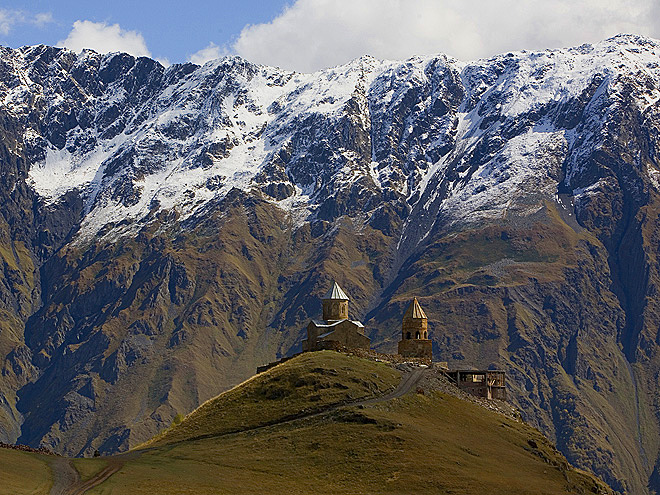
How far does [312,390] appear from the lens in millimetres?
150375

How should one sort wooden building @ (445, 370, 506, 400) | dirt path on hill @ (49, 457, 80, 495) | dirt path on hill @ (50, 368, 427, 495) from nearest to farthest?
dirt path on hill @ (49, 457, 80, 495) < dirt path on hill @ (50, 368, 427, 495) < wooden building @ (445, 370, 506, 400)

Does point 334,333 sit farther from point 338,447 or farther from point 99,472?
point 99,472

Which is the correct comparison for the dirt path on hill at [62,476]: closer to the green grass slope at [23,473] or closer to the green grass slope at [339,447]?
the green grass slope at [23,473]

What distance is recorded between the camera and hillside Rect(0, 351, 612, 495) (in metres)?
122

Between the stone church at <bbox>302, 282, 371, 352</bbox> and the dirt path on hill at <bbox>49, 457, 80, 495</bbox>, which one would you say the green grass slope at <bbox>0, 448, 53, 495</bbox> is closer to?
the dirt path on hill at <bbox>49, 457, 80, 495</bbox>

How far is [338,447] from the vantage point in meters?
132

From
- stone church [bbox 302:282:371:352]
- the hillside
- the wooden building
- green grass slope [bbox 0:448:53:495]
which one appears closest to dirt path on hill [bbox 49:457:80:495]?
green grass slope [bbox 0:448:53:495]

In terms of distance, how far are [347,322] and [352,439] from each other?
57101mm

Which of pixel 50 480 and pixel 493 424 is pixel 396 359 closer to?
pixel 493 424

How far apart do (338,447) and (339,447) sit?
105 millimetres

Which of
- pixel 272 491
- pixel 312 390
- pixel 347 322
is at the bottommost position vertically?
pixel 272 491

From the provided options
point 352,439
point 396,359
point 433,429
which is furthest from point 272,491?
point 396,359

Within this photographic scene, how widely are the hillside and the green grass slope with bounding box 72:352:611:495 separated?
17 cm

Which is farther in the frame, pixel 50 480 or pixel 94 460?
pixel 94 460
